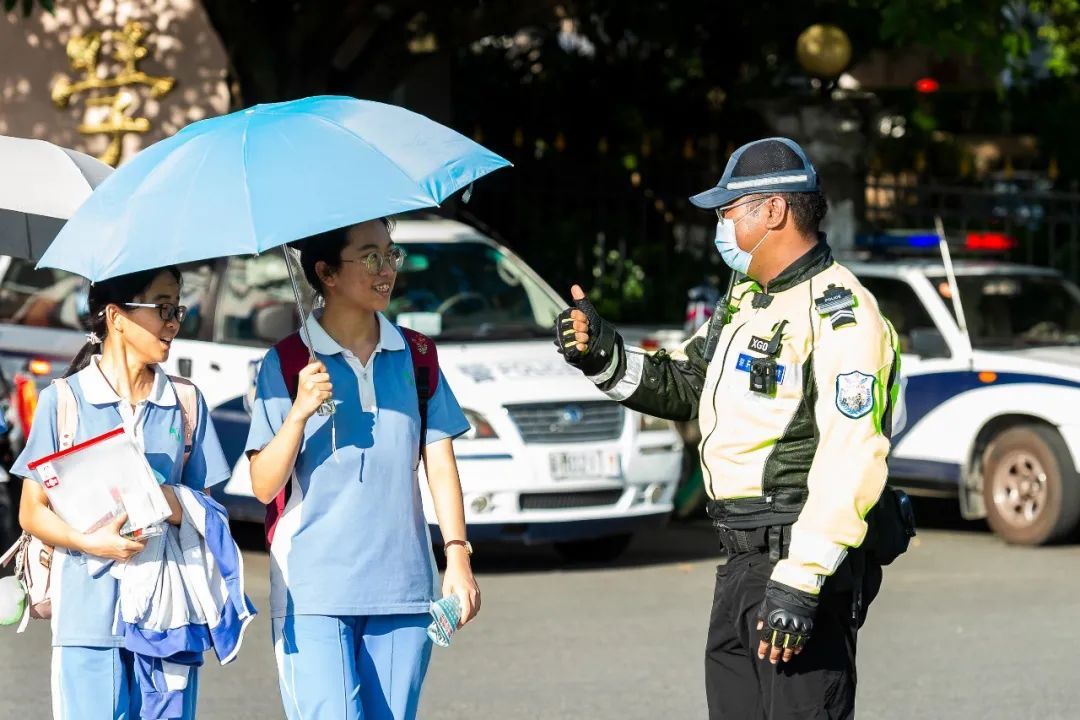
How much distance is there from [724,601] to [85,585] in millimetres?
1425

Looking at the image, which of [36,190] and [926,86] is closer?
[36,190]

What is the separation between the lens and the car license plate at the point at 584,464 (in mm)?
9438

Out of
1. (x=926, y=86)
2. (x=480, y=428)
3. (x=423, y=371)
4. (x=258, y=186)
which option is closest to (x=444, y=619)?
(x=423, y=371)

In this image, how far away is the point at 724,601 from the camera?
429cm

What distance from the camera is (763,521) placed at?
4.16 m

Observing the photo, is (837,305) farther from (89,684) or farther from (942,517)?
(942,517)

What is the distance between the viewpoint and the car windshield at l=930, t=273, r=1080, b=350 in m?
11.4

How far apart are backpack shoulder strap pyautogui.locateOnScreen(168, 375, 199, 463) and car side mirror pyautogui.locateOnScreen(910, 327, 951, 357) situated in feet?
23.5

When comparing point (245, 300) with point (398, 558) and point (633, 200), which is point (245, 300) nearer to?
point (398, 558)

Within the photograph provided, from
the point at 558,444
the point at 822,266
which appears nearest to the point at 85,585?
the point at 822,266

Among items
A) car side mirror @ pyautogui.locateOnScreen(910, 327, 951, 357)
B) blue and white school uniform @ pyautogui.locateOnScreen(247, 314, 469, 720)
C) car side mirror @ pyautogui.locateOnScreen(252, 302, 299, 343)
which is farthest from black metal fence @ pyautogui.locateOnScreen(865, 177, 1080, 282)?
blue and white school uniform @ pyautogui.locateOnScreen(247, 314, 469, 720)

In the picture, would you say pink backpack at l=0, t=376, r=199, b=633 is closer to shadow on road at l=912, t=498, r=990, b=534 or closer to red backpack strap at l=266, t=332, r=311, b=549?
red backpack strap at l=266, t=332, r=311, b=549

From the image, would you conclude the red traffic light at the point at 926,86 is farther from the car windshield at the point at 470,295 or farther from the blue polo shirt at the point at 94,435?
the blue polo shirt at the point at 94,435

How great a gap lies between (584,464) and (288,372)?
5.31 meters
